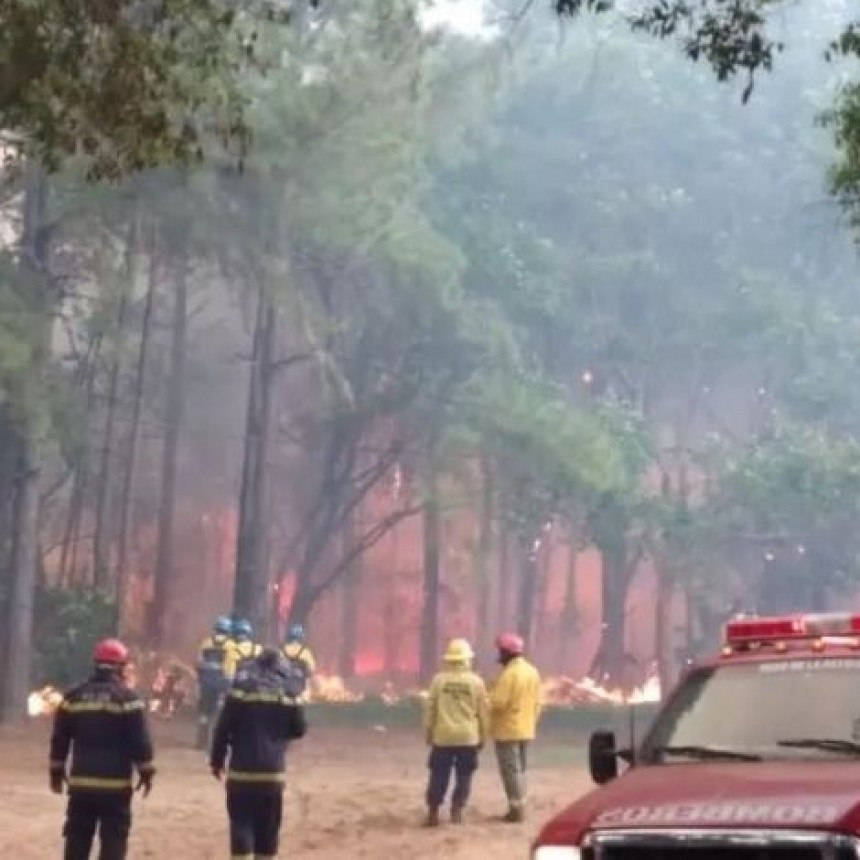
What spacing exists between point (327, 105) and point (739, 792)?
2688cm

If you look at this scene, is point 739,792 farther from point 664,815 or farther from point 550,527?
point 550,527

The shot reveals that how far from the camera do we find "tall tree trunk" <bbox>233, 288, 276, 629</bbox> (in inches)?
1448

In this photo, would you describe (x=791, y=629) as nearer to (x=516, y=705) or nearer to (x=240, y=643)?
(x=516, y=705)

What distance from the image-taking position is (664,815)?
6.55m

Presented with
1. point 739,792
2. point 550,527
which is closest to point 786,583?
point 550,527

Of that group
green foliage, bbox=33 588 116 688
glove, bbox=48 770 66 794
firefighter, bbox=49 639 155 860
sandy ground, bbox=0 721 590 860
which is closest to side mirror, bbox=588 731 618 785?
firefighter, bbox=49 639 155 860

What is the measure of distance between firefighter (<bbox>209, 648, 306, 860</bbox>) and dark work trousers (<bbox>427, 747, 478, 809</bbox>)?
4189mm

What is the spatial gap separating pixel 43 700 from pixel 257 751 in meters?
23.2

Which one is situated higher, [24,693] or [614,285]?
[614,285]

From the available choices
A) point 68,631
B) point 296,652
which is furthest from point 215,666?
point 68,631

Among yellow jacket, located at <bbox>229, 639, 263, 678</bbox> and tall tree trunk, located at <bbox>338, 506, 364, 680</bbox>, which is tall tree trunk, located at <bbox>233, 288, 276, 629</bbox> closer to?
yellow jacket, located at <bbox>229, 639, 263, 678</bbox>

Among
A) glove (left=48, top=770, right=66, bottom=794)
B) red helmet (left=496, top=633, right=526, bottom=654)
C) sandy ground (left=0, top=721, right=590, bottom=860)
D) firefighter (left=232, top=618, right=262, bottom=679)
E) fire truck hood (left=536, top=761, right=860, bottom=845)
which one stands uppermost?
firefighter (left=232, top=618, right=262, bottom=679)

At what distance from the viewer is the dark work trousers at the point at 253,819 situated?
40.1 feet

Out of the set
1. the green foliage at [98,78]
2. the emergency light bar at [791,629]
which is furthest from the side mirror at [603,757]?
the green foliage at [98,78]
